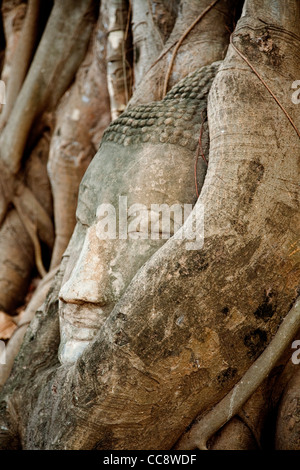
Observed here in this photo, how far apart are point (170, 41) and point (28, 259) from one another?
5.63ft

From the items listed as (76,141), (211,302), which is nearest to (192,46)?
(76,141)

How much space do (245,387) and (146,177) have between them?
73 centimetres

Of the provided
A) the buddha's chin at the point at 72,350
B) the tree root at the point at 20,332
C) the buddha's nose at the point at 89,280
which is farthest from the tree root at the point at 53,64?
the buddha's chin at the point at 72,350

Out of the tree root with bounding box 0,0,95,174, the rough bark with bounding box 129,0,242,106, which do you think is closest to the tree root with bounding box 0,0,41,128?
the tree root with bounding box 0,0,95,174

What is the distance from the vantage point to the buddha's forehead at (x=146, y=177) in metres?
1.73

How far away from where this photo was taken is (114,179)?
1809mm

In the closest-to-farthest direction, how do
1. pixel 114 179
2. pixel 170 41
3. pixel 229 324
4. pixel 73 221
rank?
1. pixel 229 324
2. pixel 114 179
3. pixel 170 41
4. pixel 73 221

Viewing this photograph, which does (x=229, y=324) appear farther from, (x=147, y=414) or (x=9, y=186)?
(x=9, y=186)

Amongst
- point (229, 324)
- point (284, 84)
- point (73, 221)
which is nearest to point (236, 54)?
point (284, 84)

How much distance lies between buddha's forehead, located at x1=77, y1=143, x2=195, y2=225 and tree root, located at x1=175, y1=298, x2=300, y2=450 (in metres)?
0.51

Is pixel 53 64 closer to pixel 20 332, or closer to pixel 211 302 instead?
pixel 20 332

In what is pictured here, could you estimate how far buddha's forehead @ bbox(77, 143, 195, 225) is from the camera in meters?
1.73

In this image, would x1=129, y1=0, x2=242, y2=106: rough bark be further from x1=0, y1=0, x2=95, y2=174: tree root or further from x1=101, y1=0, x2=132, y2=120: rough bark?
x1=0, y1=0, x2=95, y2=174: tree root

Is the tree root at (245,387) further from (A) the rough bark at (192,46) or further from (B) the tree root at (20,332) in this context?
(B) the tree root at (20,332)
